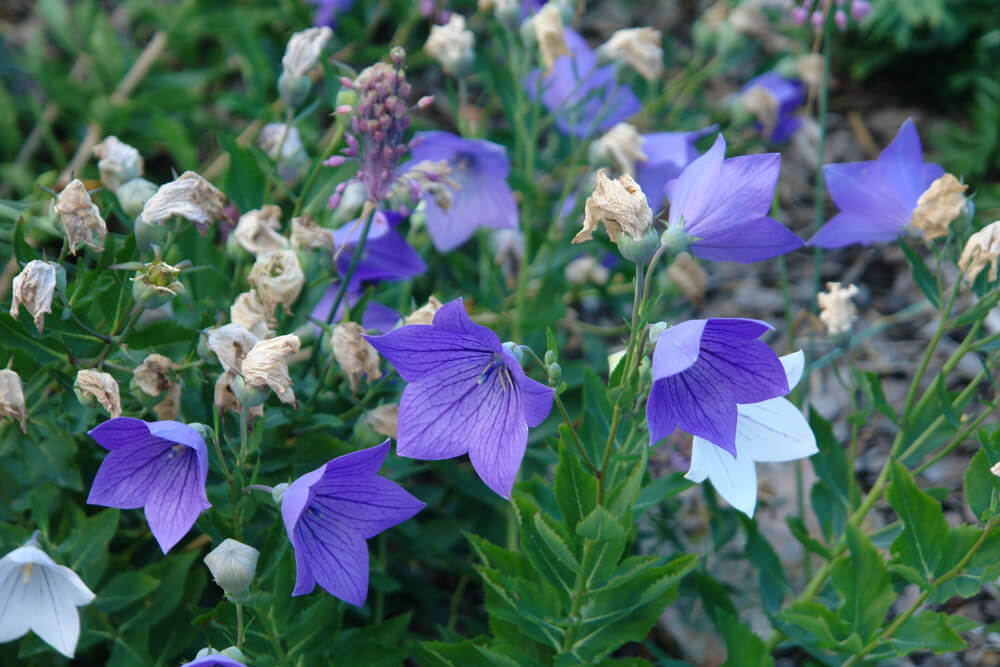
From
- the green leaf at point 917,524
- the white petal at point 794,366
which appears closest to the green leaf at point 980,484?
the green leaf at point 917,524

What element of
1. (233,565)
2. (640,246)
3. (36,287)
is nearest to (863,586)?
(640,246)

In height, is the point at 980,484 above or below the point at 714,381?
below

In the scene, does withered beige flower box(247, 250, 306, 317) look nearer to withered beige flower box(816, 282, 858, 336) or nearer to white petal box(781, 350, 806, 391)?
white petal box(781, 350, 806, 391)

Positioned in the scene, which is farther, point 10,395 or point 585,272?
point 585,272

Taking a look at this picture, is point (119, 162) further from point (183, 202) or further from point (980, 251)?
point (980, 251)

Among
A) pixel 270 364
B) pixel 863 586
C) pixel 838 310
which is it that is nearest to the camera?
pixel 270 364

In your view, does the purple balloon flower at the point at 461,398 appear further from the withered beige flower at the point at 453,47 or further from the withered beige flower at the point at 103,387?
the withered beige flower at the point at 453,47

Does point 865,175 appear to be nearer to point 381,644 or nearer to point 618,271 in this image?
point 618,271

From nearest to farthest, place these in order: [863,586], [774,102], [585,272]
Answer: [863,586] → [585,272] → [774,102]

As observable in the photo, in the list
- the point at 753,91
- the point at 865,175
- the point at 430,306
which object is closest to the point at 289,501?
the point at 430,306
